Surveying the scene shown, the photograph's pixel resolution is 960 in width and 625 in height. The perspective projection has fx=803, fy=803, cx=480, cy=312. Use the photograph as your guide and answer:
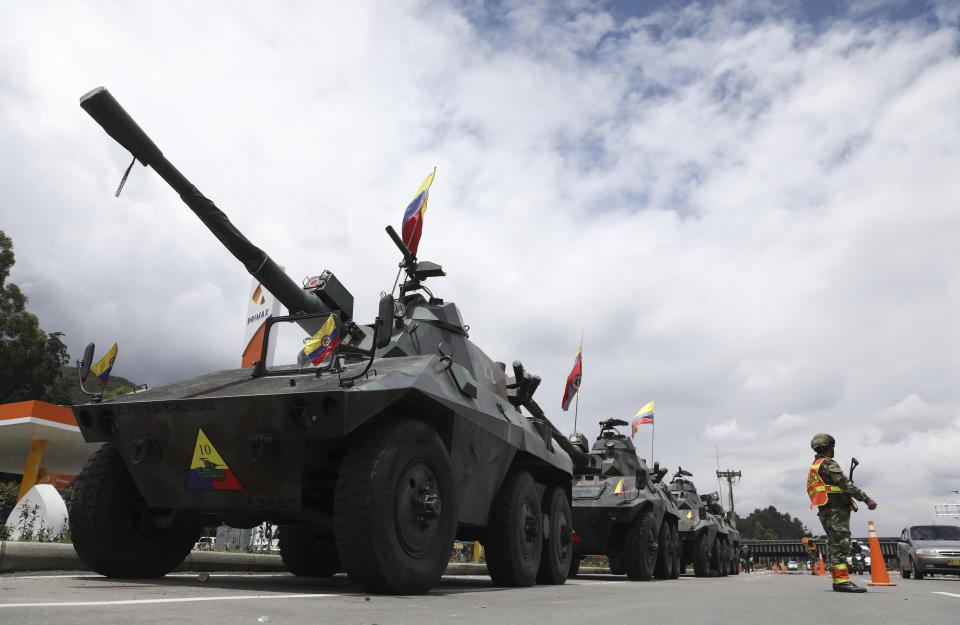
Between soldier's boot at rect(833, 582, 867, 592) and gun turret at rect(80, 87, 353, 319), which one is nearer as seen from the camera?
gun turret at rect(80, 87, 353, 319)

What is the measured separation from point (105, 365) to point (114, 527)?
1.10m

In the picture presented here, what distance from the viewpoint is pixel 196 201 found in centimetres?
611

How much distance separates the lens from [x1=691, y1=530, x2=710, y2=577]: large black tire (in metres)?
17.6

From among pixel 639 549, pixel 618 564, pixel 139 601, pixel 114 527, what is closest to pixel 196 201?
pixel 114 527

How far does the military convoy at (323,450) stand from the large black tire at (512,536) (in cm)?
1

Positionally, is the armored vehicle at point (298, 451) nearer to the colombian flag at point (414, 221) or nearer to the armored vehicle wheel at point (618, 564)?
the colombian flag at point (414, 221)

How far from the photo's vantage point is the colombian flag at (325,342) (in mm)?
5262

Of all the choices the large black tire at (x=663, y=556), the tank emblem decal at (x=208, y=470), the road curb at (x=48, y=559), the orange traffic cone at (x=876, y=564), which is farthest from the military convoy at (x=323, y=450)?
the large black tire at (x=663, y=556)

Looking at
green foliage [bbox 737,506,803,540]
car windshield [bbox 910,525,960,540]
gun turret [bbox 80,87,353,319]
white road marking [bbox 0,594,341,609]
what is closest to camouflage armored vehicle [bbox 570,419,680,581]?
gun turret [bbox 80,87,353,319]

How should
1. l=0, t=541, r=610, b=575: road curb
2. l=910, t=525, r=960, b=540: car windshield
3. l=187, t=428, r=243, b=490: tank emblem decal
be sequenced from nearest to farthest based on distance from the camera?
l=187, t=428, r=243, b=490: tank emblem decal
l=0, t=541, r=610, b=575: road curb
l=910, t=525, r=960, b=540: car windshield

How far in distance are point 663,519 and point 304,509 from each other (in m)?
9.65

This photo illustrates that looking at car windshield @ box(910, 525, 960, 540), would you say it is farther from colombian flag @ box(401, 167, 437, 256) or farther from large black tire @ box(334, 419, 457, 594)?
large black tire @ box(334, 419, 457, 594)

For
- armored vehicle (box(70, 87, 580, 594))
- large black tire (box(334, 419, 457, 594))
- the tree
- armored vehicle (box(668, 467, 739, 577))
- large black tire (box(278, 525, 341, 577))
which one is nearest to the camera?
large black tire (box(334, 419, 457, 594))

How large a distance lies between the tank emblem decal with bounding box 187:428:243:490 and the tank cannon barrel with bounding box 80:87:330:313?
1.67 meters
